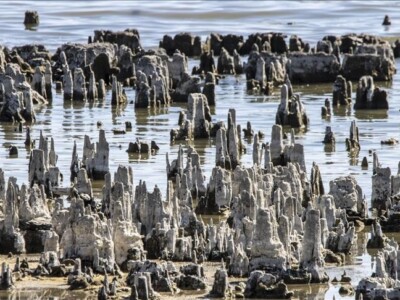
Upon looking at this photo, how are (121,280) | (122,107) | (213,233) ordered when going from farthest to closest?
(122,107)
(213,233)
(121,280)

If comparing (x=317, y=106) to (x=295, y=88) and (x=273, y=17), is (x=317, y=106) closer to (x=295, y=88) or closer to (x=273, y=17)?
(x=295, y=88)

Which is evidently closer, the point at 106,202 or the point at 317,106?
the point at 106,202

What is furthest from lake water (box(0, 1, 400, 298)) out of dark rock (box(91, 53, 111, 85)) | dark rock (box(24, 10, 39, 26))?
dark rock (box(91, 53, 111, 85))

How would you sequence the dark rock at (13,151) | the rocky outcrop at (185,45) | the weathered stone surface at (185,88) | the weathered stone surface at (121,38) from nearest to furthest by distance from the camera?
1. the dark rock at (13,151)
2. the weathered stone surface at (185,88)
3. the weathered stone surface at (121,38)
4. the rocky outcrop at (185,45)

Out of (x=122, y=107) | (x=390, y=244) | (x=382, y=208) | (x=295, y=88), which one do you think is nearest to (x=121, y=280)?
(x=390, y=244)

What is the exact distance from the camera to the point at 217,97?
49.2 metres

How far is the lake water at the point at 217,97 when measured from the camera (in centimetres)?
3622

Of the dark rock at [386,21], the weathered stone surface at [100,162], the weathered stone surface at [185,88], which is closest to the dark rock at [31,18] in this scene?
the dark rock at [386,21]

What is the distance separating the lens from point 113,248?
24719 mm

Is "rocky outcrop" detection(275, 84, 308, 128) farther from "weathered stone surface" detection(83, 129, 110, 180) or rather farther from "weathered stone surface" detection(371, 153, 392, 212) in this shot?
"weathered stone surface" detection(371, 153, 392, 212)

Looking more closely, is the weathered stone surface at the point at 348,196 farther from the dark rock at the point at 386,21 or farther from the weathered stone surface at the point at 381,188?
the dark rock at the point at 386,21

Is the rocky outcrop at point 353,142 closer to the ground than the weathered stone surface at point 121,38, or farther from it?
closer to the ground

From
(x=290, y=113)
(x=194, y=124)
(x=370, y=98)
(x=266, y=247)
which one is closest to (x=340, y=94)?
(x=370, y=98)

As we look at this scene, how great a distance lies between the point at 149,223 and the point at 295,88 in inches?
1036
